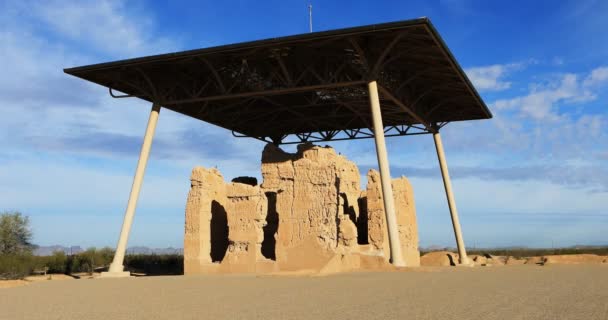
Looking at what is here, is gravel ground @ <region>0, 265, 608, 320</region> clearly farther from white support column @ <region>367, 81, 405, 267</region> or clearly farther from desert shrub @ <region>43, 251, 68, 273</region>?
desert shrub @ <region>43, 251, 68, 273</region>

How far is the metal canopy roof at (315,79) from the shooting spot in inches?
908

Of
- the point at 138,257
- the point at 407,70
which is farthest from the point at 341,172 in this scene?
the point at 138,257

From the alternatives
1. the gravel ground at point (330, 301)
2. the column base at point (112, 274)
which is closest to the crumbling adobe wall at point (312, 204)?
the column base at point (112, 274)

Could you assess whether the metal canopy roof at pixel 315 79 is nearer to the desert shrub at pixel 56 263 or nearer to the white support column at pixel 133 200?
the white support column at pixel 133 200

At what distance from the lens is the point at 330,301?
37.3ft

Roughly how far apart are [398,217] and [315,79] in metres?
7.63

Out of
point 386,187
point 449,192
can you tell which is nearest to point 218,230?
point 386,187

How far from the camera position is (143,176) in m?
27.3

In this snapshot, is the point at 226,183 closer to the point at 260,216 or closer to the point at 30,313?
the point at 260,216

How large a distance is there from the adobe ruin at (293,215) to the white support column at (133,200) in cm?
269

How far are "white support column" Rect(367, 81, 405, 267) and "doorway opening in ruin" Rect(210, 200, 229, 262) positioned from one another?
913cm

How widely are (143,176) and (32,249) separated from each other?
21.0m

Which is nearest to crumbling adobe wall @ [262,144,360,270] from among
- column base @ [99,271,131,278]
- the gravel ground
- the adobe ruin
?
the adobe ruin

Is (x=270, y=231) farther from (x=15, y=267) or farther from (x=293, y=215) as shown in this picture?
(x=15, y=267)
